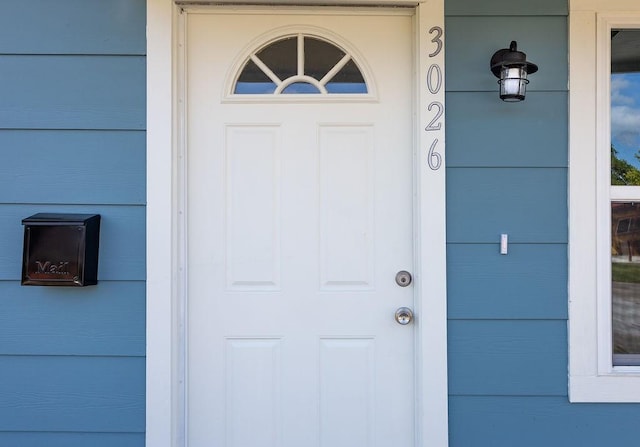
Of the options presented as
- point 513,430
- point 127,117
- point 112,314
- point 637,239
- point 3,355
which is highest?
point 127,117

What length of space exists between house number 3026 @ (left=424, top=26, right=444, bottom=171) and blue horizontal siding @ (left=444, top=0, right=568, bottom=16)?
12 cm

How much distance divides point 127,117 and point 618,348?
214cm

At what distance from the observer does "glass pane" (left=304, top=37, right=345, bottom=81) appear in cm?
199

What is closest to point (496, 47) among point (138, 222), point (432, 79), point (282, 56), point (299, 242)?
point (432, 79)

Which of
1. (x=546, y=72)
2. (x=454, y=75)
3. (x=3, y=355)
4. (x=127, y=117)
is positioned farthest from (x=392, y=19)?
(x=3, y=355)

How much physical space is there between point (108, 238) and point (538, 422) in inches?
71.7

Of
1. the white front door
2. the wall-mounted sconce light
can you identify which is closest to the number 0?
the white front door

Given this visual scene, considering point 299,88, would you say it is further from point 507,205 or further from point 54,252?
point 54,252

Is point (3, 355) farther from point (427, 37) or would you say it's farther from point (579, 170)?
point (579, 170)

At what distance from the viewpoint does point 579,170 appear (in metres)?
1.89

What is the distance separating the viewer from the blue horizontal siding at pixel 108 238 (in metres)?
1.88

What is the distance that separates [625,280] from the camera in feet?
6.40

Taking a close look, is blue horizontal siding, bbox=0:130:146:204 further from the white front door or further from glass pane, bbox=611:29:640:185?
glass pane, bbox=611:29:640:185

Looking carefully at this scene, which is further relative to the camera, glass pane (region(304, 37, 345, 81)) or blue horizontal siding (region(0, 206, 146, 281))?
glass pane (region(304, 37, 345, 81))
